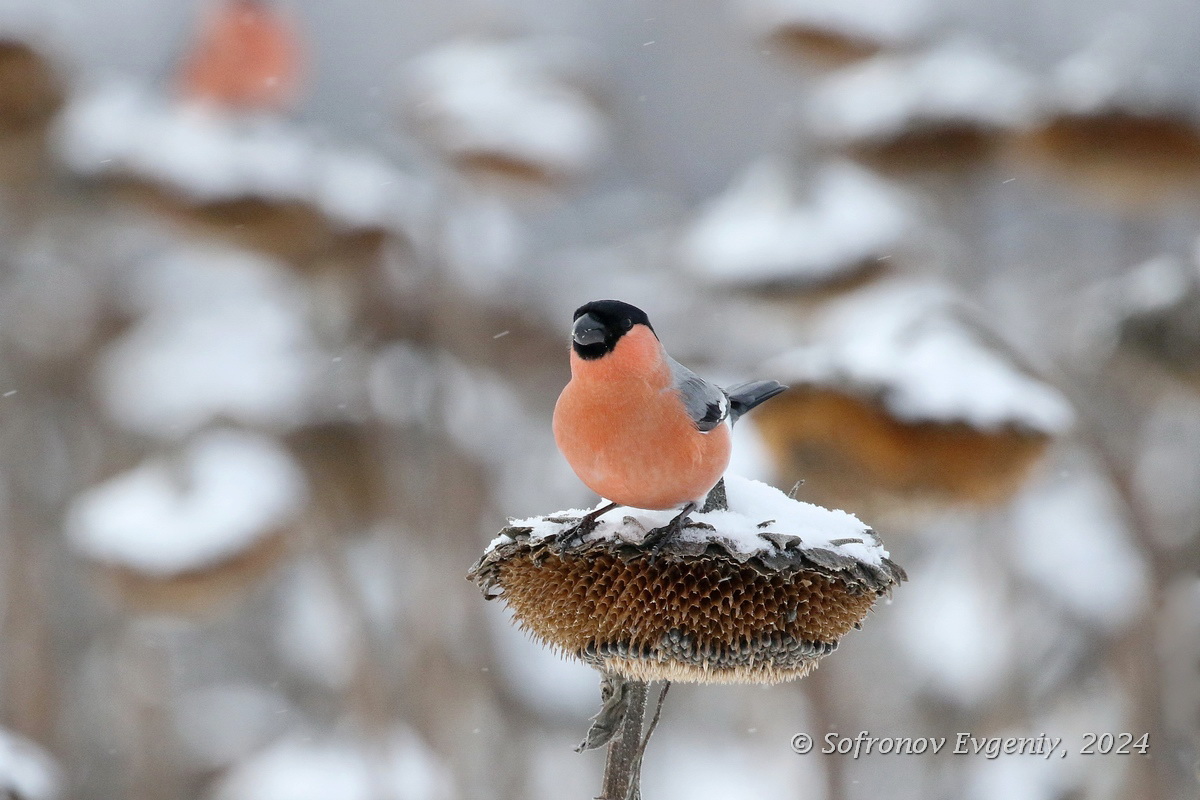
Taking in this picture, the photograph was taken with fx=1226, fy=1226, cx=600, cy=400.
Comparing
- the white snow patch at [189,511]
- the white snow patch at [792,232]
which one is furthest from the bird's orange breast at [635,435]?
the white snow patch at [189,511]

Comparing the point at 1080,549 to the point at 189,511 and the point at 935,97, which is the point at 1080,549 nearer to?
the point at 935,97

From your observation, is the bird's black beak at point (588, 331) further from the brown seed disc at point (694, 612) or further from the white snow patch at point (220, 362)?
the white snow patch at point (220, 362)

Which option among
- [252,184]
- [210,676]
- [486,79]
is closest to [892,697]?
[486,79]

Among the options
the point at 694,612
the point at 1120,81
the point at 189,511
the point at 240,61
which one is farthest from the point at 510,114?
the point at 694,612

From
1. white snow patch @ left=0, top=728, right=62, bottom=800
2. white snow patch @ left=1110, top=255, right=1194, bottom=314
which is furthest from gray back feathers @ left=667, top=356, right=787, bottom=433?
white snow patch @ left=1110, top=255, right=1194, bottom=314

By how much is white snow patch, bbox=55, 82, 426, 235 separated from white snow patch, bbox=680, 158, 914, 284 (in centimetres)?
130

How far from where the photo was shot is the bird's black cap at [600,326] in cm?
142

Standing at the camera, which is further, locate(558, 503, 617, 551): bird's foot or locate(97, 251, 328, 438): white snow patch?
locate(97, 251, 328, 438): white snow patch

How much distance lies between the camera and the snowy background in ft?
11.2

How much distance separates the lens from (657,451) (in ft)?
4.68

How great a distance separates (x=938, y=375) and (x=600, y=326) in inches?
57.1

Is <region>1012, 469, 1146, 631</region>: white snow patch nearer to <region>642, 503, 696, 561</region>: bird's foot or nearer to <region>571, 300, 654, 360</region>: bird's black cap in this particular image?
<region>642, 503, 696, 561</region>: bird's foot

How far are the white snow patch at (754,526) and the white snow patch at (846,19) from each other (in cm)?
355

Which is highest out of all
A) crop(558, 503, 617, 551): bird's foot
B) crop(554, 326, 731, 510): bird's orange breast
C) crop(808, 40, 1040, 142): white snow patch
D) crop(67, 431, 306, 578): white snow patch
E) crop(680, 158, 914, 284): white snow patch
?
crop(554, 326, 731, 510): bird's orange breast
